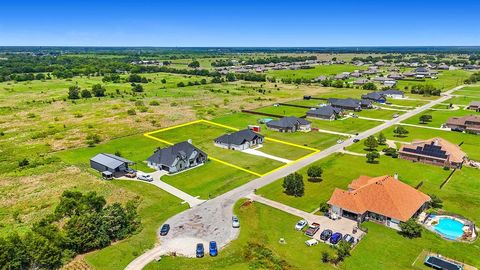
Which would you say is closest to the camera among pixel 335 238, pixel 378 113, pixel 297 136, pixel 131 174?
pixel 335 238

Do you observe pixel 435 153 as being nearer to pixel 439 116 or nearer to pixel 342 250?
pixel 342 250

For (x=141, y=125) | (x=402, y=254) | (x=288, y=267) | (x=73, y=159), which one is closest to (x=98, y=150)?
(x=73, y=159)

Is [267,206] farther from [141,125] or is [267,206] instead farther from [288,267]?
[141,125]

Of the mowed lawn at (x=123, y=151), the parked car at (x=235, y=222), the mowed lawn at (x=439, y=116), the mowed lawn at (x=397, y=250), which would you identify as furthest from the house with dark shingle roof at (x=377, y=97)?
the parked car at (x=235, y=222)

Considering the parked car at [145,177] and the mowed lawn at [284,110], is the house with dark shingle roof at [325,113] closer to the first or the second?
the mowed lawn at [284,110]

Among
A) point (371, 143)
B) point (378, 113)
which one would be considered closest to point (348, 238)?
point (371, 143)
